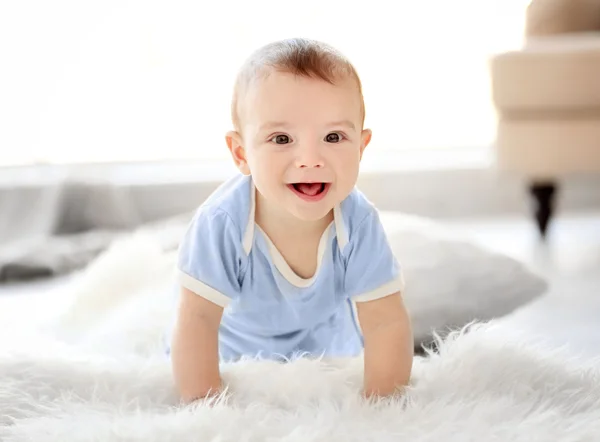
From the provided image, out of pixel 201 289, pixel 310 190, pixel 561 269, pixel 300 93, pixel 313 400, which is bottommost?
pixel 561 269

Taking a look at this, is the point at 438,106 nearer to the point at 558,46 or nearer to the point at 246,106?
the point at 558,46

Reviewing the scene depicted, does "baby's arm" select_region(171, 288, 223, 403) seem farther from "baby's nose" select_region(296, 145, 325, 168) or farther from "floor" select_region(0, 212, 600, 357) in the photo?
"floor" select_region(0, 212, 600, 357)

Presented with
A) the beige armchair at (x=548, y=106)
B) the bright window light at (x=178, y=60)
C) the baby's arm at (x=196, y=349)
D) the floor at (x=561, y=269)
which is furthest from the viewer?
the bright window light at (x=178, y=60)

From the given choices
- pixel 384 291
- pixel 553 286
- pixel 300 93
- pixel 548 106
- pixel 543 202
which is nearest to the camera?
pixel 300 93

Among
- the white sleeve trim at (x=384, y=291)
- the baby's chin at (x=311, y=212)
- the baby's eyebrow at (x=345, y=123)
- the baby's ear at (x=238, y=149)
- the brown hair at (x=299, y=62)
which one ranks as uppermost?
the brown hair at (x=299, y=62)

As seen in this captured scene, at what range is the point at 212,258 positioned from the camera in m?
1.03

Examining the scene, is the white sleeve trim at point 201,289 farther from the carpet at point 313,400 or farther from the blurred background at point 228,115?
the blurred background at point 228,115

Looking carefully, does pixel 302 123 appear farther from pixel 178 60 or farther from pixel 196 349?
pixel 178 60

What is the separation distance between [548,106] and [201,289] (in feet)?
4.10

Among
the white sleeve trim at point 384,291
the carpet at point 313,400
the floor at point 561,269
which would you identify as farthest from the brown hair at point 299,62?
the floor at point 561,269

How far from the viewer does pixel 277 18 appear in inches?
93.5

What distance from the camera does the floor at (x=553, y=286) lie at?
1417 mm

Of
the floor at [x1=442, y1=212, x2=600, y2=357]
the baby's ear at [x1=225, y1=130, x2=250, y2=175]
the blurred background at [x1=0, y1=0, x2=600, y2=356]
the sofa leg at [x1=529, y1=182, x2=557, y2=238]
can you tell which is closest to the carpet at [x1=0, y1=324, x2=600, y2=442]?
the floor at [x1=442, y1=212, x2=600, y2=357]

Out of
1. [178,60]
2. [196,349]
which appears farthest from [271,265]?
[178,60]
